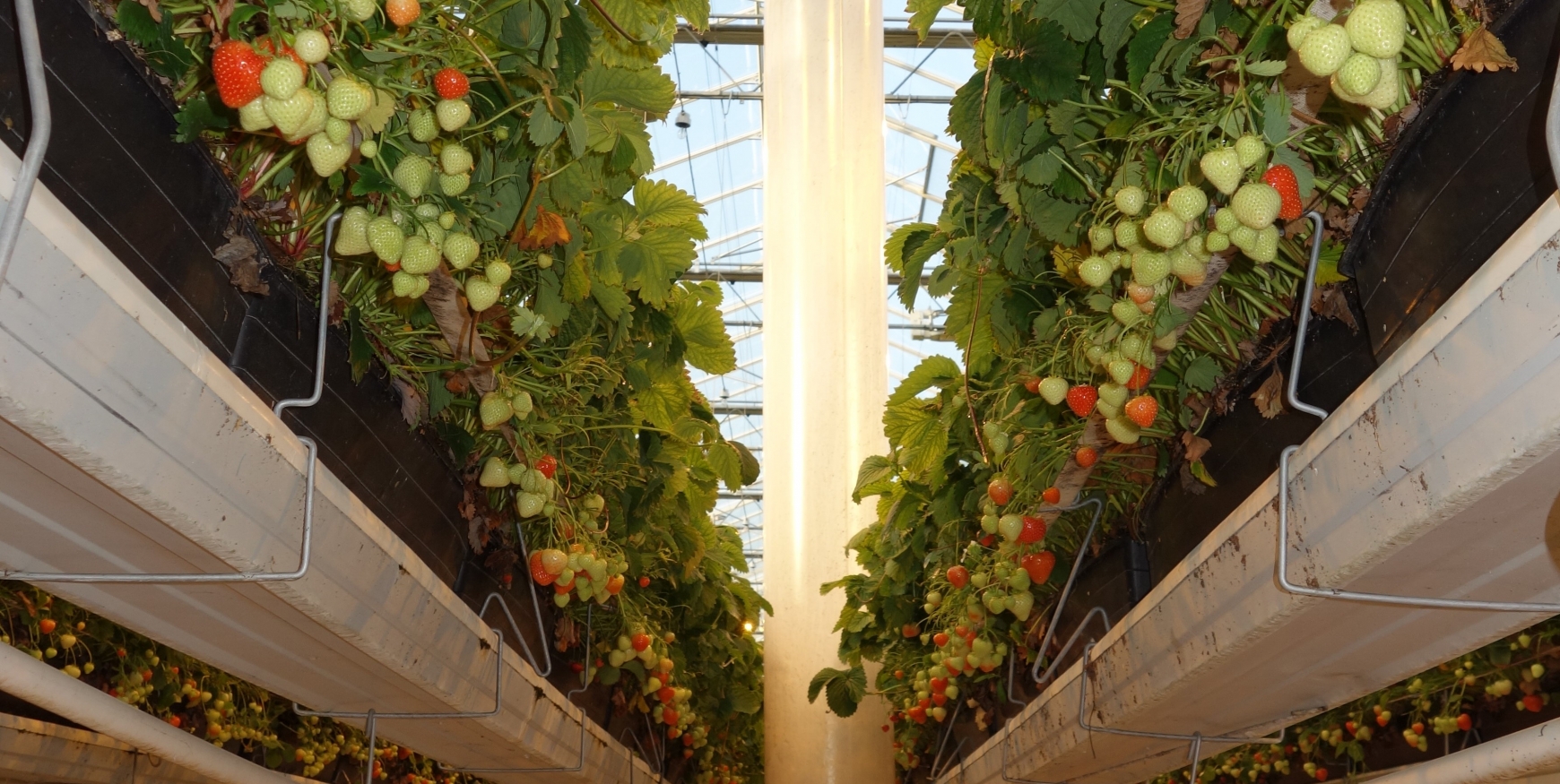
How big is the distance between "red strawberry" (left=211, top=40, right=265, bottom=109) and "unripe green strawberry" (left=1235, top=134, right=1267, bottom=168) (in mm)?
998

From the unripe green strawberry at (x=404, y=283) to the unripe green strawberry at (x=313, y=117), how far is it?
31 centimetres

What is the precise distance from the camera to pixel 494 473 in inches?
103

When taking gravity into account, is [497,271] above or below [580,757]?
above

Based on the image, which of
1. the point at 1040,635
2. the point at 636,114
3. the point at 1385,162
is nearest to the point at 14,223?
the point at 636,114

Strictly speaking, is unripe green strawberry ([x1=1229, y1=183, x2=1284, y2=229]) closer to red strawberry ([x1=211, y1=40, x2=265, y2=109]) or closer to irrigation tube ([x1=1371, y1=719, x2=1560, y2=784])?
irrigation tube ([x1=1371, y1=719, x2=1560, y2=784])

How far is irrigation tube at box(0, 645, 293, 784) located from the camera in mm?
1515

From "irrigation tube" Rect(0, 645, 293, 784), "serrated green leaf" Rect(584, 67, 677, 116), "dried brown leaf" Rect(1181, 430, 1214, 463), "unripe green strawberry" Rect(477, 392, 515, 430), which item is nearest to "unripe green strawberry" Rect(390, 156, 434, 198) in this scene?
"serrated green leaf" Rect(584, 67, 677, 116)

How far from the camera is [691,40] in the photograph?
31.1 ft

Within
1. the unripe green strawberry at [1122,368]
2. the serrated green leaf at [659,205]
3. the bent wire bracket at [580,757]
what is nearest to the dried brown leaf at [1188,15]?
the unripe green strawberry at [1122,368]

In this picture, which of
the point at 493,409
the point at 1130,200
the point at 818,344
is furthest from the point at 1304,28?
the point at 818,344

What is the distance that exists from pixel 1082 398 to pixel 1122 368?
0.68ft

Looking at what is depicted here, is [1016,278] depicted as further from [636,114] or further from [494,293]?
[494,293]

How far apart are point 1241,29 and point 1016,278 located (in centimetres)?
94

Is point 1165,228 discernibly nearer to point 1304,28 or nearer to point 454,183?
point 1304,28
